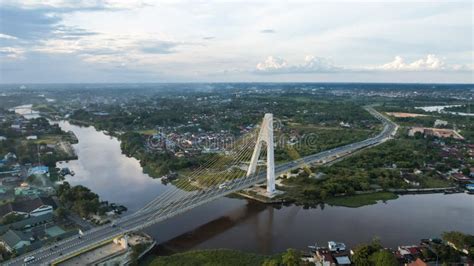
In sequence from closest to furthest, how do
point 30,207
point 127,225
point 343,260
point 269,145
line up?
point 343,260
point 127,225
point 30,207
point 269,145

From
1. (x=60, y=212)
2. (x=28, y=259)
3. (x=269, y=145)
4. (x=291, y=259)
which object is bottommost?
(x=28, y=259)

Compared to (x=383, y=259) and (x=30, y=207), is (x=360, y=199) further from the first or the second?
(x=30, y=207)

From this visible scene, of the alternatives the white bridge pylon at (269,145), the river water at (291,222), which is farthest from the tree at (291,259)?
the white bridge pylon at (269,145)

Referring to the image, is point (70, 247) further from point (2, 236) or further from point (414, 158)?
point (414, 158)

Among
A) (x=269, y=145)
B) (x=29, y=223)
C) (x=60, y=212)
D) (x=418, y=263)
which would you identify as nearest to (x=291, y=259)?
(x=418, y=263)

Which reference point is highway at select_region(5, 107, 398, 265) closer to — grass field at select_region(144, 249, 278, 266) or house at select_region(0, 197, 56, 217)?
grass field at select_region(144, 249, 278, 266)

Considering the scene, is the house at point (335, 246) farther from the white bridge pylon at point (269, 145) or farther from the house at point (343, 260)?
the white bridge pylon at point (269, 145)

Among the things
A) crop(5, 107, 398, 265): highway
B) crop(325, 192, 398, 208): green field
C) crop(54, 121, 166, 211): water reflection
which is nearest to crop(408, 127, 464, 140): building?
crop(325, 192, 398, 208): green field

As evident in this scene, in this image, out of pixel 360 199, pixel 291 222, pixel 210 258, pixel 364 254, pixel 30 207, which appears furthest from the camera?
pixel 360 199
